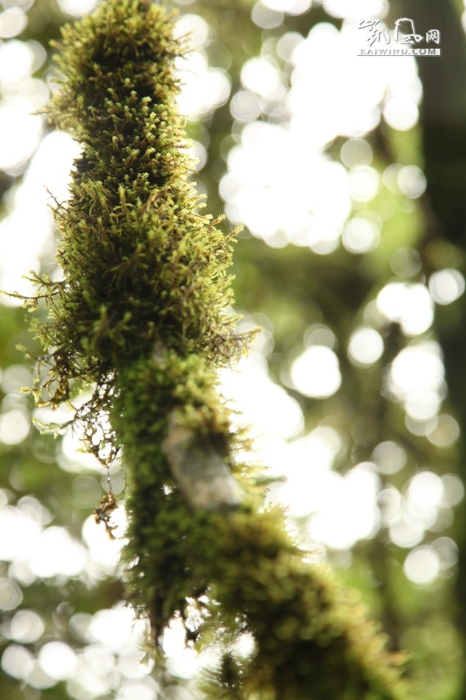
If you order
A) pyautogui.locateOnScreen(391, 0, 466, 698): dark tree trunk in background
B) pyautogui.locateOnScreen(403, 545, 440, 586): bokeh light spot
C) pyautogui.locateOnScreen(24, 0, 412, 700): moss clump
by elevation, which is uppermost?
pyautogui.locateOnScreen(24, 0, 412, 700): moss clump

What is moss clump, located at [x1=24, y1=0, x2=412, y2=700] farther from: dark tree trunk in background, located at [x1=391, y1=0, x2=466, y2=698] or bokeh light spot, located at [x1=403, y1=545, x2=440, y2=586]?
bokeh light spot, located at [x1=403, y1=545, x2=440, y2=586]

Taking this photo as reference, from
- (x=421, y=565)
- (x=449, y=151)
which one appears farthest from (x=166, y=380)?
(x=421, y=565)

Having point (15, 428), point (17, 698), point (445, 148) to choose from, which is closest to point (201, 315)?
point (445, 148)

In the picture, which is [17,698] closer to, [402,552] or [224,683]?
[402,552]

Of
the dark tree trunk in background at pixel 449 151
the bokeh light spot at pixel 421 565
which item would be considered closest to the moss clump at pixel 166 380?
the dark tree trunk in background at pixel 449 151

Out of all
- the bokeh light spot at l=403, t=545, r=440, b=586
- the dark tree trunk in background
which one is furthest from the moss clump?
the bokeh light spot at l=403, t=545, r=440, b=586

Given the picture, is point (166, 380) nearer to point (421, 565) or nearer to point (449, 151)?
point (449, 151)

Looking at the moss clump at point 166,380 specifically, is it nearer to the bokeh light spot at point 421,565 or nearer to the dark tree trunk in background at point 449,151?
the dark tree trunk in background at point 449,151

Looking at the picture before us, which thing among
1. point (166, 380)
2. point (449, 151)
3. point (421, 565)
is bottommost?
point (421, 565)

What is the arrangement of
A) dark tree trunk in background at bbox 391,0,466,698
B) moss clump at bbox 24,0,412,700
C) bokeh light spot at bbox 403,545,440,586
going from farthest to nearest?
bokeh light spot at bbox 403,545,440,586, dark tree trunk in background at bbox 391,0,466,698, moss clump at bbox 24,0,412,700
